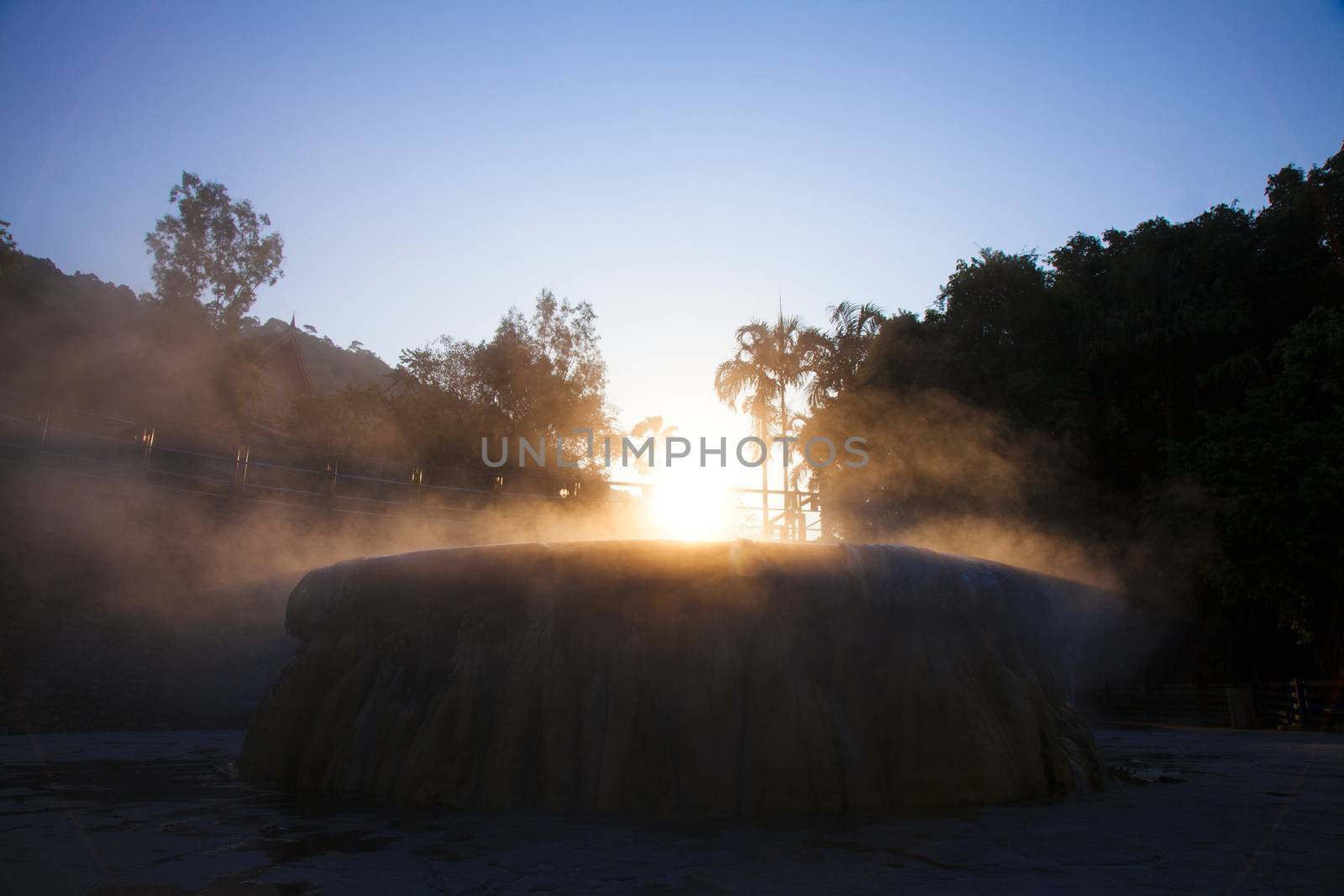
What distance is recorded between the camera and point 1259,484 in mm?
14336

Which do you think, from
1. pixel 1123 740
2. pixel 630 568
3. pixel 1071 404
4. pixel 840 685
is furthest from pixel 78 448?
pixel 1071 404

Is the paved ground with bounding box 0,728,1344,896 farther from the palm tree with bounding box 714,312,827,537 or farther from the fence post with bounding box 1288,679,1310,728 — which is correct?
the palm tree with bounding box 714,312,827,537

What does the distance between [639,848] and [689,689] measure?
1352 mm

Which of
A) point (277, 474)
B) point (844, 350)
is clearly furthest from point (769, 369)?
point (277, 474)

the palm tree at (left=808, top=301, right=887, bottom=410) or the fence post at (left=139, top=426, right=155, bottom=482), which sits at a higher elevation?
the palm tree at (left=808, top=301, right=887, bottom=410)

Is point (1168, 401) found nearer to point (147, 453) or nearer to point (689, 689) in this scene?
point (689, 689)

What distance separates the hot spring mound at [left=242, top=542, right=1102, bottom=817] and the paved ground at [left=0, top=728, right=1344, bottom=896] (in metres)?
0.38

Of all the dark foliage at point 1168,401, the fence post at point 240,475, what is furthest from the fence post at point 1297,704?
the fence post at point 240,475

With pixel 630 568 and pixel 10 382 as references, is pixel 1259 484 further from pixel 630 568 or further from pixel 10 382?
pixel 10 382

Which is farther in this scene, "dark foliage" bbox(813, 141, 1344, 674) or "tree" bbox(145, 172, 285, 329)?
"tree" bbox(145, 172, 285, 329)

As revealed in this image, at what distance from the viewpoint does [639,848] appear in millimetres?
3424

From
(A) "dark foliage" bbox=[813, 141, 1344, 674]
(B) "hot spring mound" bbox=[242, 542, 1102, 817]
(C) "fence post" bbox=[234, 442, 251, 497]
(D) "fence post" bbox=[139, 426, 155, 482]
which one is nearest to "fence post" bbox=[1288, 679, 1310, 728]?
(A) "dark foliage" bbox=[813, 141, 1344, 674]

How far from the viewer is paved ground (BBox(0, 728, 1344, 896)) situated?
2754 mm

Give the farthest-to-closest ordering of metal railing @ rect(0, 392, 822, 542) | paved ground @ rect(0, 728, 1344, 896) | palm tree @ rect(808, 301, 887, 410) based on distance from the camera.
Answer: palm tree @ rect(808, 301, 887, 410)
metal railing @ rect(0, 392, 822, 542)
paved ground @ rect(0, 728, 1344, 896)
